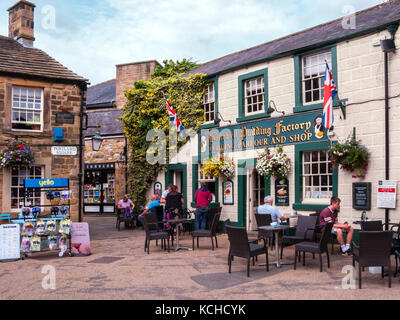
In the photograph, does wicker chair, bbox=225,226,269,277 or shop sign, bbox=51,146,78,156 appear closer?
wicker chair, bbox=225,226,269,277

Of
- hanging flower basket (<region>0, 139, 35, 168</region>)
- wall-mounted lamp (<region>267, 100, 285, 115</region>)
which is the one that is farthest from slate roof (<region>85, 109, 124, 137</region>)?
wall-mounted lamp (<region>267, 100, 285, 115</region>)

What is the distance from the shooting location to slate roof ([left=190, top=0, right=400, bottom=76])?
34.2 feet

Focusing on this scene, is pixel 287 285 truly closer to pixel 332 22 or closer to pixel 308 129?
pixel 308 129

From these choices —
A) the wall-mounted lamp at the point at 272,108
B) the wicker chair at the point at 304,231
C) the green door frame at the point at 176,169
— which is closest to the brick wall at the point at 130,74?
the green door frame at the point at 176,169

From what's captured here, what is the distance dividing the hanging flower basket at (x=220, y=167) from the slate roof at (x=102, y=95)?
1237cm

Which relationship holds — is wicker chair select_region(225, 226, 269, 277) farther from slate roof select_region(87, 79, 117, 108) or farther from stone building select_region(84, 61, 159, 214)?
slate roof select_region(87, 79, 117, 108)

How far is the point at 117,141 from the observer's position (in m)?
22.3

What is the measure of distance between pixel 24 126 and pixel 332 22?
10512mm

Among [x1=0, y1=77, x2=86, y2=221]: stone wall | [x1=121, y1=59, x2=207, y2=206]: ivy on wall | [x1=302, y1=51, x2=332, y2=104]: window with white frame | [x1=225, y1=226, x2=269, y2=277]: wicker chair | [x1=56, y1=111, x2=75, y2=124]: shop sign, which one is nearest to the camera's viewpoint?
[x1=225, y1=226, x2=269, y2=277]: wicker chair

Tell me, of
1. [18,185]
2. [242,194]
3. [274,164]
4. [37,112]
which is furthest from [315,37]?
[18,185]

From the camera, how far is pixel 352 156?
990 centimetres

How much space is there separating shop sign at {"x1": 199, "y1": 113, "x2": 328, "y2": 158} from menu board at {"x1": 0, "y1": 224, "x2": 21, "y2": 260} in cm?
710

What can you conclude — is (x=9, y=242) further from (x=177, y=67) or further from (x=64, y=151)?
(x=177, y=67)

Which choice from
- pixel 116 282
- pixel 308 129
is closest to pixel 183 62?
pixel 308 129
